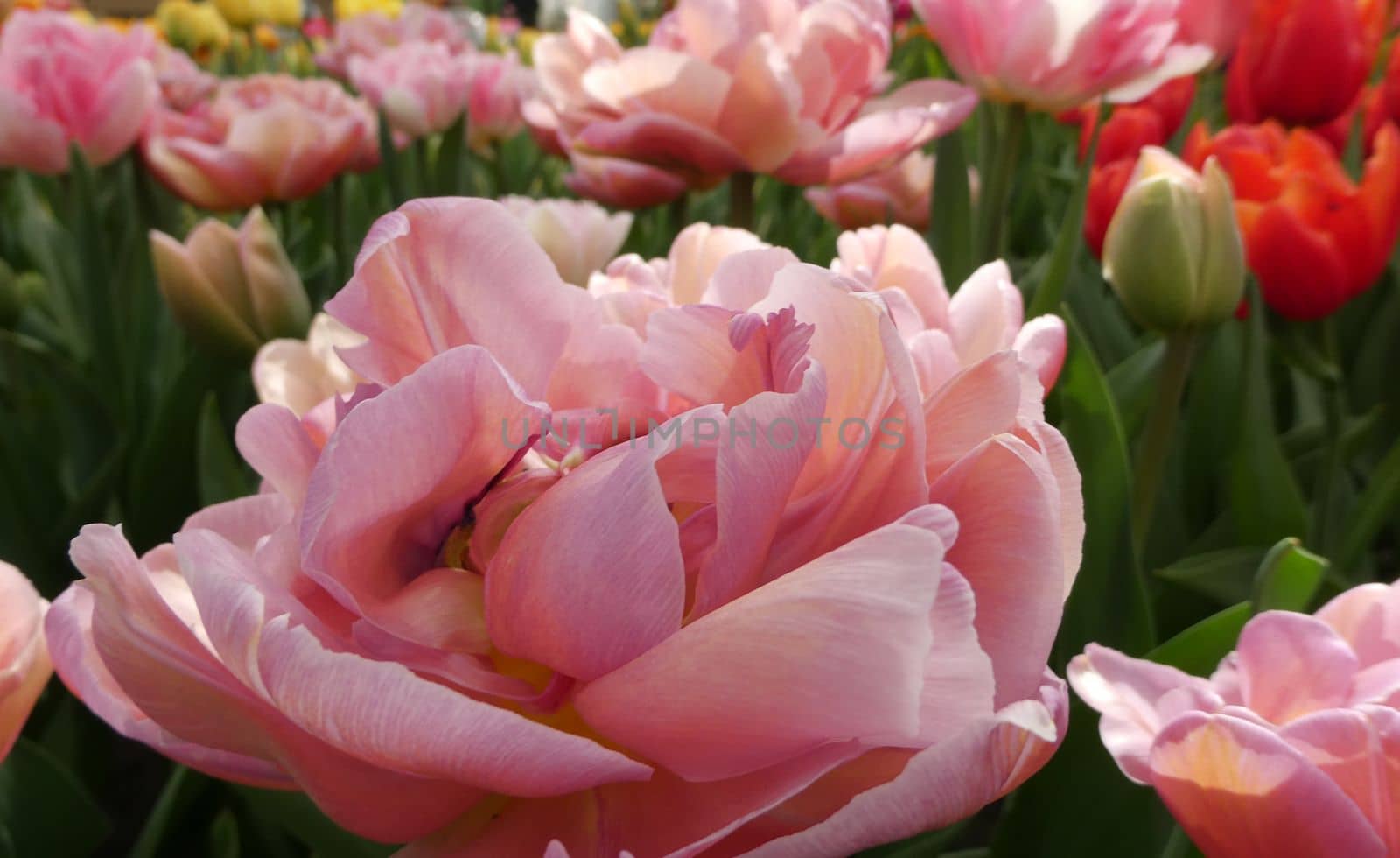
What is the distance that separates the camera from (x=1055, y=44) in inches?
25.7

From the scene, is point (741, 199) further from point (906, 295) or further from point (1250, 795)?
point (1250, 795)

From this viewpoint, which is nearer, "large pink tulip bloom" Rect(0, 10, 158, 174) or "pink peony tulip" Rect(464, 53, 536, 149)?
"large pink tulip bloom" Rect(0, 10, 158, 174)

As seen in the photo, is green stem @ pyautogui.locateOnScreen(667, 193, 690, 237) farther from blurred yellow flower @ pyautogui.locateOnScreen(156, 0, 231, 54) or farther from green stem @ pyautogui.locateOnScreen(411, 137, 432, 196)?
blurred yellow flower @ pyautogui.locateOnScreen(156, 0, 231, 54)

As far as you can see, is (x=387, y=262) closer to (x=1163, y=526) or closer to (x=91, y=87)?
(x=1163, y=526)

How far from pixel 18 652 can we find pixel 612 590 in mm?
188

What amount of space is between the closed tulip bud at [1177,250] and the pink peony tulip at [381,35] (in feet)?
4.44

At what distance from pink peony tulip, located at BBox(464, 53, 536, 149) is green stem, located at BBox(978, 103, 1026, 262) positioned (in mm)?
701

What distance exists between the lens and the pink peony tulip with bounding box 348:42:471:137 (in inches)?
46.9

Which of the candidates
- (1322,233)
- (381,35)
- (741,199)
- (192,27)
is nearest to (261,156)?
(741,199)

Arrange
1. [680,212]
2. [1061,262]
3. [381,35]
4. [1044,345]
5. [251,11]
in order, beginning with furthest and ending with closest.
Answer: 1. [251,11]
2. [381,35]
3. [680,212]
4. [1061,262]
5. [1044,345]

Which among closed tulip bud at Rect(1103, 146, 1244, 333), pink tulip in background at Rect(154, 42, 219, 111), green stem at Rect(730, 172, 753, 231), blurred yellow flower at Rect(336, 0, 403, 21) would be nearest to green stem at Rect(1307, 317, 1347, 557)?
closed tulip bud at Rect(1103, 146, 1244, 333)

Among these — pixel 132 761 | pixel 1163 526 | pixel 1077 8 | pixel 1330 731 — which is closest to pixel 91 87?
pixel 132 761

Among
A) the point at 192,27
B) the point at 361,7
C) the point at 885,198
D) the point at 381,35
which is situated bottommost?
the point at 361,7

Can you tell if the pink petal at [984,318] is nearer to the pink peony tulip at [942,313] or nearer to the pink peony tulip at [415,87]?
the pink peony tulip at [942,313]
